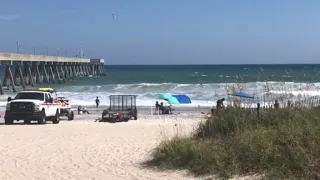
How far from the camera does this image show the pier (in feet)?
170

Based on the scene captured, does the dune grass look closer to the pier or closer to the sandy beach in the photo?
the sandy beach

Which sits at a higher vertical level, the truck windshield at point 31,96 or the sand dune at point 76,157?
the truck windshield at point 31,96

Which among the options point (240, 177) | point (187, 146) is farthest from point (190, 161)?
point (240, 177)

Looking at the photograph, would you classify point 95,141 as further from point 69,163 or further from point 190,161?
point 190,161

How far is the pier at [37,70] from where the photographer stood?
2037 inches

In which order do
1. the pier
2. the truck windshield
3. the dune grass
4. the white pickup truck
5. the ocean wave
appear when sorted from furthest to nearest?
the pier < the truck windshield < the white pickup truck < the ocean wave < the dune grass

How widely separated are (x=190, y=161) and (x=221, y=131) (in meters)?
1.22

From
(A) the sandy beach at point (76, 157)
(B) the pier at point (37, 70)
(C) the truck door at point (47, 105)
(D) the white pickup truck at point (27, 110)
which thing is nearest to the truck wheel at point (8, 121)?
(D) the white pickup truck at point (27, 110)

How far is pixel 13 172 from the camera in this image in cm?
851

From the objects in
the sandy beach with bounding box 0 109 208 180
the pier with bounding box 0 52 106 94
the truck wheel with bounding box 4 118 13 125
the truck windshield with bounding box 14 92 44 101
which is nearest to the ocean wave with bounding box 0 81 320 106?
the sandy beach with bounding box 0 109 208 180

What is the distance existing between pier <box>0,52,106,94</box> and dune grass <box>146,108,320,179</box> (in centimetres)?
3995

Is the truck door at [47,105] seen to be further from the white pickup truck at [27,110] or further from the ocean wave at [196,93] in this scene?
the ocean wave at [196,93]

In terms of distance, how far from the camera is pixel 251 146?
7.49m

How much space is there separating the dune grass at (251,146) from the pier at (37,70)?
131ft
